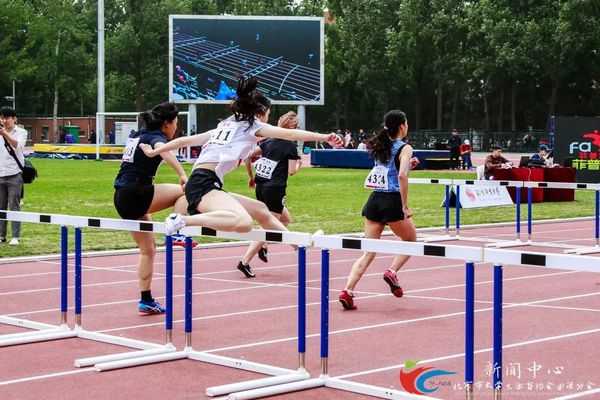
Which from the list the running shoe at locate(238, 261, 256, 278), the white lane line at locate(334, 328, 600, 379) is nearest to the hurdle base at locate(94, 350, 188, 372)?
the white lane line at locate(334, 328, 600, 379)

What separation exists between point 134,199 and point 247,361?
2444 millimetres

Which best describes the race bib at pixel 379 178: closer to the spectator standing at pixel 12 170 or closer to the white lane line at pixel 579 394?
the white lane line at pixel 579 394

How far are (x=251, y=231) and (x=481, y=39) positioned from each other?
76840 mm

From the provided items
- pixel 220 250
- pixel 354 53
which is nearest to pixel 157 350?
pixel 220 250

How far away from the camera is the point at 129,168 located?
9.60m

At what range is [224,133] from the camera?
344 inches

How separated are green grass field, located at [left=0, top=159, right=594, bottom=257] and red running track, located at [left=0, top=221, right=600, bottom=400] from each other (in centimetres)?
262

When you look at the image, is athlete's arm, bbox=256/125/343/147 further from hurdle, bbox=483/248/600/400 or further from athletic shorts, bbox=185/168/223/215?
hurdle, bbox=483/248/600/400

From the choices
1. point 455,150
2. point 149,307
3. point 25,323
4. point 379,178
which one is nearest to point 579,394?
point 379,178

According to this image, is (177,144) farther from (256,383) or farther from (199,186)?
(256,383)

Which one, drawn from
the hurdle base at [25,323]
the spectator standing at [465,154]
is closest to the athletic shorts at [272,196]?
the hurdle base at [25,323]

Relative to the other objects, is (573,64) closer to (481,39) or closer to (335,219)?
(481,39)

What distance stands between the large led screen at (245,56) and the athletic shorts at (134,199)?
42900 mm

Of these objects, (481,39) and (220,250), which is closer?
(220,250)
